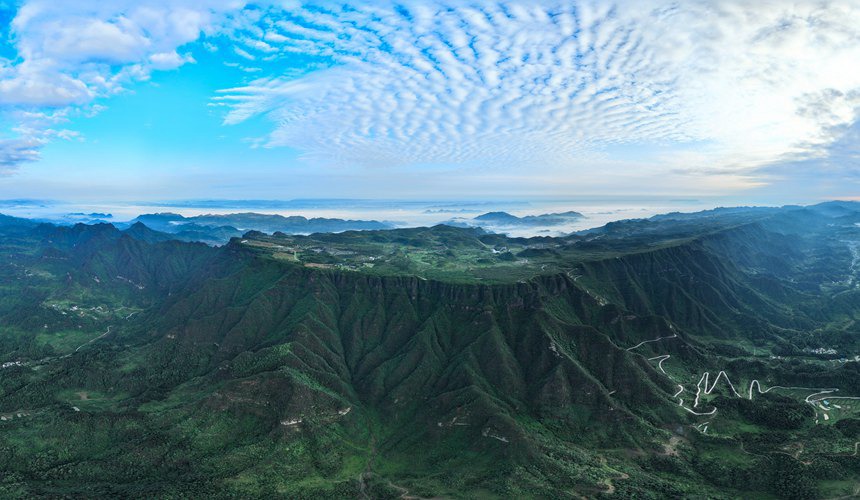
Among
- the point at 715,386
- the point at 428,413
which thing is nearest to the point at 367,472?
the point at 428,413

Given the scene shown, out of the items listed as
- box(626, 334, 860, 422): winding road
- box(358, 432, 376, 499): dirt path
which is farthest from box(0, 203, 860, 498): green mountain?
box(626, 334, 860, 422): winding road

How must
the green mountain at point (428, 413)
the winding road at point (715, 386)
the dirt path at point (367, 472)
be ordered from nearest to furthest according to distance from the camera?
the green mountain at point (428, 413), the dirt path at point (367, 472), the winding road at point (715, 386)

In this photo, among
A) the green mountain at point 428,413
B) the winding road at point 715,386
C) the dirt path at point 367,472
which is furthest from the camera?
the winding road at point 715,386

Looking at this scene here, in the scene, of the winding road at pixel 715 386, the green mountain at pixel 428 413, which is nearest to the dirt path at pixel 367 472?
the green mountain at pixel 428 413

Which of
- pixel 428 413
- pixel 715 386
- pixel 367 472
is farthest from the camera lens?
pixel 715 386

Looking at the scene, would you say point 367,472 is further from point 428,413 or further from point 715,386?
point 715,386

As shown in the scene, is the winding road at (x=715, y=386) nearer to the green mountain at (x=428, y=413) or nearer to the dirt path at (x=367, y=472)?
the green mountain at (x=428, y=413)

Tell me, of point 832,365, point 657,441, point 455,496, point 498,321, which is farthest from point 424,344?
point 832,365

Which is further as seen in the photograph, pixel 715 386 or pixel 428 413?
pixel 715 386

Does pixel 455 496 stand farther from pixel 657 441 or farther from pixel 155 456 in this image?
pixel 155 456

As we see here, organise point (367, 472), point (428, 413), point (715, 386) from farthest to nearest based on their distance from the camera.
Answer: point (715, 386) → point (428, 413) → point (367, 472)

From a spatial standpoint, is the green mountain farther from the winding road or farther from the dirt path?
the winding road

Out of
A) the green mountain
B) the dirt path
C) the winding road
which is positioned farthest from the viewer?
the winding road
